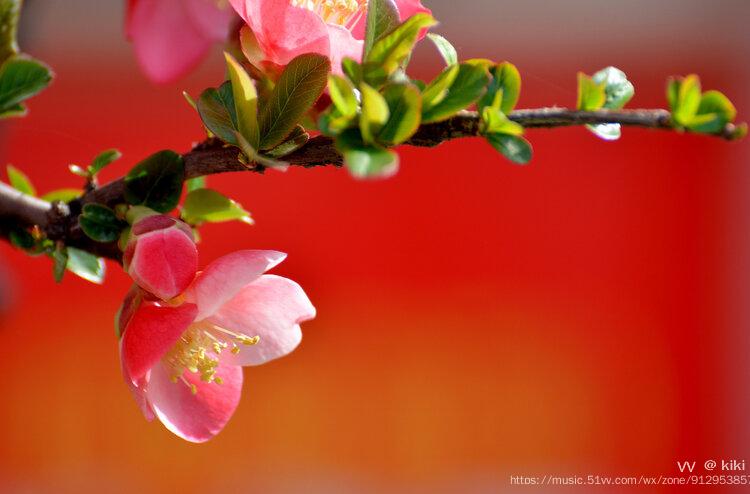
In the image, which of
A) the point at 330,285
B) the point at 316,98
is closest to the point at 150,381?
the point at 316,98

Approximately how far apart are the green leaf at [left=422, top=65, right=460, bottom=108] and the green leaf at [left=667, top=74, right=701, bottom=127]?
6cm

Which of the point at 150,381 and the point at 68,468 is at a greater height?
the point at 150,381

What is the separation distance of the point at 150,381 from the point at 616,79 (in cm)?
20

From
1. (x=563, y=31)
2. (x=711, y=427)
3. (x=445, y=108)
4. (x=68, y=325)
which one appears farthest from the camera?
(x=711, y=427)

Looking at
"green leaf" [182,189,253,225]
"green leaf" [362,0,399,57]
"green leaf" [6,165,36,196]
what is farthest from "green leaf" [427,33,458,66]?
"green leaf" [6,165,36,196]

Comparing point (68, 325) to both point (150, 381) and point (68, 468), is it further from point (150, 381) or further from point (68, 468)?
point (150, 381)

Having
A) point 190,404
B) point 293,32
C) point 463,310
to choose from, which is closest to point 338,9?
point 293,32

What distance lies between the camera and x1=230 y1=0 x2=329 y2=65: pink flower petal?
0.28 meters

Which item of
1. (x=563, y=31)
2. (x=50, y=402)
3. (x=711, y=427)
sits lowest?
(x=711, y=427)

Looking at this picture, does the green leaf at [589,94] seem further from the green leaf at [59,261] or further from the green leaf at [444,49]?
the green leaf at [59,261]

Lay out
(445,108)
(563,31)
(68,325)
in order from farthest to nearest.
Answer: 1. (68,325)
2. (563,31)
3. (445,108)

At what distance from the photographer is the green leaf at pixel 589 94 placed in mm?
264

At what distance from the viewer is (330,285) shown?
2.23 metres

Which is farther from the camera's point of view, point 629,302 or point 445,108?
point 629,302
